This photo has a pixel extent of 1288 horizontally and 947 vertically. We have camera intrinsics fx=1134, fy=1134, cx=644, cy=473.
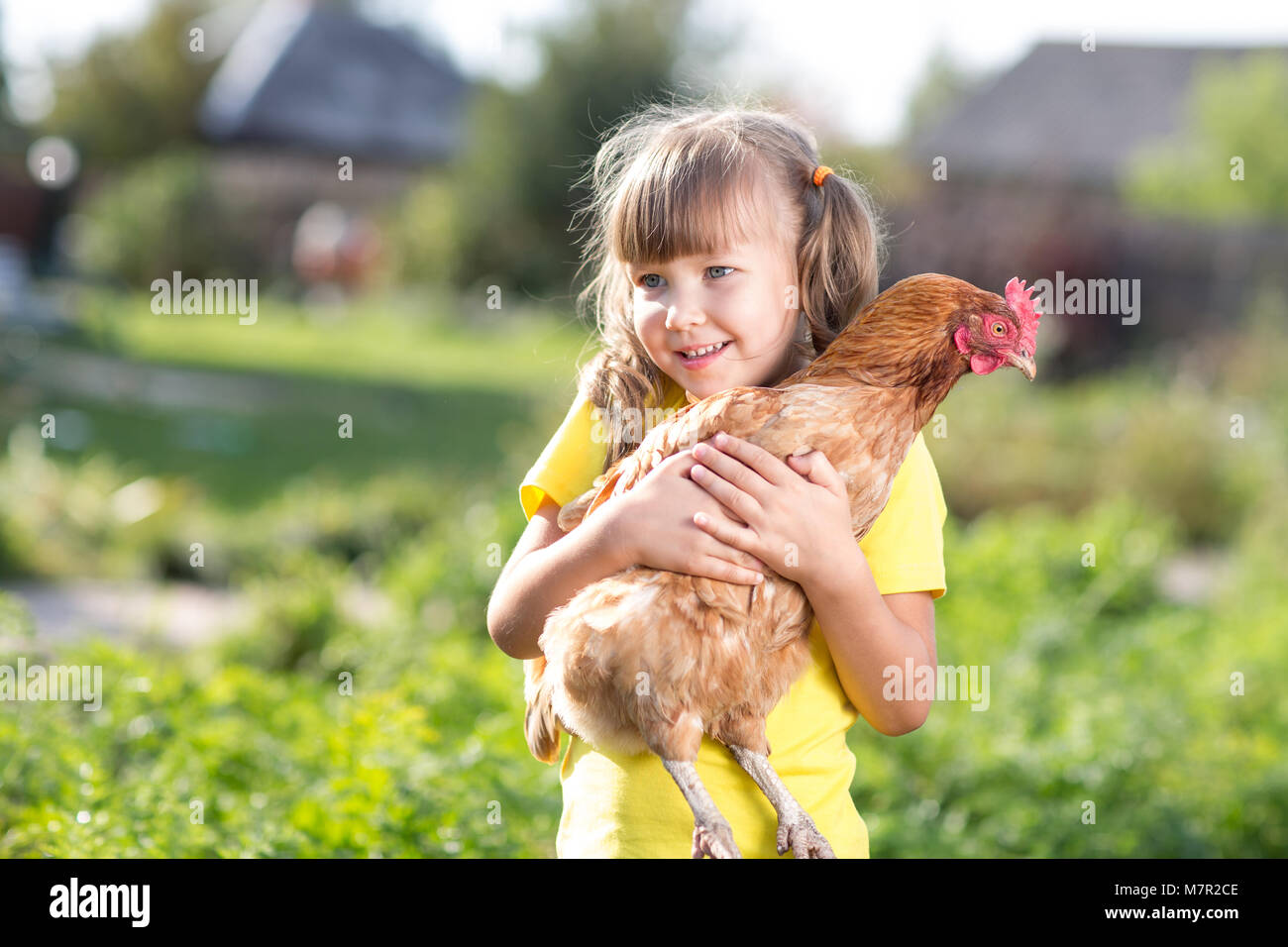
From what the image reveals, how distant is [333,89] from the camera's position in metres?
33.8

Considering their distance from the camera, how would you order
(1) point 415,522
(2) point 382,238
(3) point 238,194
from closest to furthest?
1. (1) point 415,522
2. (2) point 382,238
3. (3) point 238,194

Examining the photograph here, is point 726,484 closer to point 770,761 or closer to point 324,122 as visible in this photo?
point 770,761

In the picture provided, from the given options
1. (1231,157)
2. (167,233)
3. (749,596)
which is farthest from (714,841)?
(1231,157)

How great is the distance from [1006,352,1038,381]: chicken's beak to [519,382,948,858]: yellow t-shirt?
0.21 metres

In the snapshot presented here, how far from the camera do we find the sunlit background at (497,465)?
131 inches

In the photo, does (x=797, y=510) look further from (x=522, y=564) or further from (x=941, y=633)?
(x=941, y=633)

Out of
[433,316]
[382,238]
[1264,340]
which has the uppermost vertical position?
[382,238]

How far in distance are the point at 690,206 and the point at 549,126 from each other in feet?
70.3

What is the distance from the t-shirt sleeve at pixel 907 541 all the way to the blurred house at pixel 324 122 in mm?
24743

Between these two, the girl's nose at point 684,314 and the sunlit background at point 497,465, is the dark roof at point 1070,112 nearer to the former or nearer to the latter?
the sunlit background at point 497,465

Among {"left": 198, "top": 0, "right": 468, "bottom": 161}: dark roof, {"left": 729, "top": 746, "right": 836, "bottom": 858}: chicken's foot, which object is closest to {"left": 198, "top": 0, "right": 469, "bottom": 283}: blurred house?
{"left": 198, "top": 0, "right": 468, "bottom": 161}: dark roof
